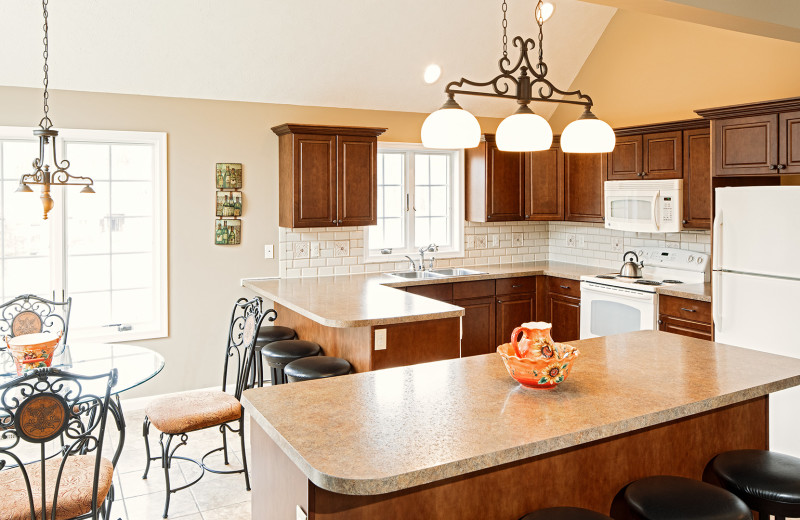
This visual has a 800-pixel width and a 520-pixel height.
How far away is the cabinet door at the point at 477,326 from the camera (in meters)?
5.78

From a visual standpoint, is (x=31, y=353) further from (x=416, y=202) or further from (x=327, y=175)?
(x=416, y=202)

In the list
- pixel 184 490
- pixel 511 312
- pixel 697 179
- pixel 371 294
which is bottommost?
pixel 184 490

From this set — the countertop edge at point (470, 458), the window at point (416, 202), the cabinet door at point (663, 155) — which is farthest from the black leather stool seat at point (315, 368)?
the cabinet door at point (663, 155)

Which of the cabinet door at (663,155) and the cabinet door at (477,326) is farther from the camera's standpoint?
the cabinet door at (477,326)

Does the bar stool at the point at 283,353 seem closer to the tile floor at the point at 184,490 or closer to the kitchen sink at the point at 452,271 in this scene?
the tile floor at the point at 184,490

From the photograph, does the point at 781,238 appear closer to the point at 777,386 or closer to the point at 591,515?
the point at 777,386

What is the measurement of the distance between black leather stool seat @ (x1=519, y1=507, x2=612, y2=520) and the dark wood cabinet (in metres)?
4.50

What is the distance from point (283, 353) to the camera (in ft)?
13.5

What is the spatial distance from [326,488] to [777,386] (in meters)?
1.84

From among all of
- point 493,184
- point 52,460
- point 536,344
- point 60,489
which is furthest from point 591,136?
point 493,184

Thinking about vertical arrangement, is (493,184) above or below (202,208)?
above

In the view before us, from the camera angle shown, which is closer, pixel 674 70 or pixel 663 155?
pixel 663 155

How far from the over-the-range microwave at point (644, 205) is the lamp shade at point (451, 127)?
323 centimetres

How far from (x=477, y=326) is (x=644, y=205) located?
1793 mm
